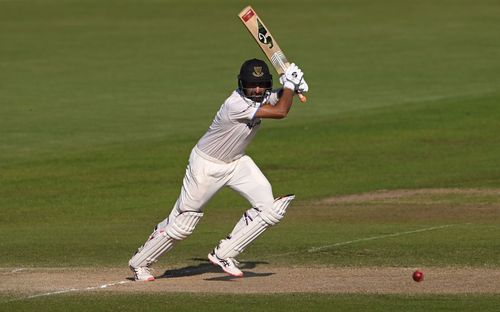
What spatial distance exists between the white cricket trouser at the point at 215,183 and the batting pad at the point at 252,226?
9 centimetres

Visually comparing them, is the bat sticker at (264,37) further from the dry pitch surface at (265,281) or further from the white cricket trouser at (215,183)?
the dry pitch surface at (265,281)

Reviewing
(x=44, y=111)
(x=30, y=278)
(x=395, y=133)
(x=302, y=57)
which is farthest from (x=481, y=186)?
(x=302, y=57)

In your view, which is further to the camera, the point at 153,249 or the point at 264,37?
the point at 264,37

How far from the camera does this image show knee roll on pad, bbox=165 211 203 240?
42.9ft

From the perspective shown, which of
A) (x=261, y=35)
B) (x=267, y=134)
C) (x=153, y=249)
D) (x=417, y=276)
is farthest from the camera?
(x=267, y=134)

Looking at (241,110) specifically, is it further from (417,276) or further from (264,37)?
(417,276)

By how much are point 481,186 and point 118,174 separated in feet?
21.9

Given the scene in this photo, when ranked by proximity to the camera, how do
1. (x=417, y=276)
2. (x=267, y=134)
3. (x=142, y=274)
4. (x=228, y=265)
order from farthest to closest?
(x=267, y=134), (x=228, y=265), (x=142, y=274), (x=417, y=276)

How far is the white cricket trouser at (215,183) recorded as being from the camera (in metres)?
13.2

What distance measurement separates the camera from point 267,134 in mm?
27734

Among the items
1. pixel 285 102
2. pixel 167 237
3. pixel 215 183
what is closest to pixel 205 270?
pixel 167 237

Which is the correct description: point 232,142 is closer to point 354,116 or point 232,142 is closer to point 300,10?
point 354,116

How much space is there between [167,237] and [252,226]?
2.96 feet

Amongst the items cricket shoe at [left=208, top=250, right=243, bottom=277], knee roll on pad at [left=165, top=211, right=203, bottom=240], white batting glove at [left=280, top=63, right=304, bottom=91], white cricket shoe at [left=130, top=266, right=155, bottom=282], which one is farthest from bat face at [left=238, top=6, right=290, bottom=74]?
white cricket shoe at [left=130, top=266, right=155, bottom=282]
